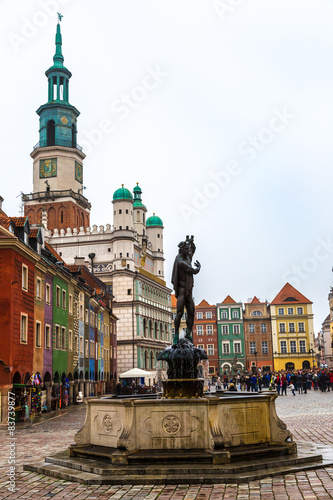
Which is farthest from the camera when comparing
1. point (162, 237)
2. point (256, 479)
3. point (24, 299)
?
point (162, 237)

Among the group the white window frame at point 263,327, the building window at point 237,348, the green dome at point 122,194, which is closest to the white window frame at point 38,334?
the green dome at point 122,194

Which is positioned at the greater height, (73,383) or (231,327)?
(231,327)

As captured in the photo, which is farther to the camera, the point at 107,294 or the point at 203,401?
the point at 107,294

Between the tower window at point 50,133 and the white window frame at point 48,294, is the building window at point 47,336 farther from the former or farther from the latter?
the tower window at point 50,133

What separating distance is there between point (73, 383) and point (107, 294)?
20015 mm

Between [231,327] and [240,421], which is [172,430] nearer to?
[240,421]

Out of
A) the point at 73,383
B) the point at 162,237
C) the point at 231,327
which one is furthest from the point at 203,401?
the point at 231,327

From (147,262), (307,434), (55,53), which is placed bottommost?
(307,434)

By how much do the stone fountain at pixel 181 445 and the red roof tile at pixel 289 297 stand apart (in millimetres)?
93581

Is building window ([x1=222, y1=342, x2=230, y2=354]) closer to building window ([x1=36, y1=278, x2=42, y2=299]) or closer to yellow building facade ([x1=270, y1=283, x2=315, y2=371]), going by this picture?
yellow building facade ([x1=270, y1=283, x2=315, y2=371])

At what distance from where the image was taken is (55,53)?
300 feet

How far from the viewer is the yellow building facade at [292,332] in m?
102

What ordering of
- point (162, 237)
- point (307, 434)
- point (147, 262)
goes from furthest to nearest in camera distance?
point (162, 237) < point (147, 262) < point (307, 434)

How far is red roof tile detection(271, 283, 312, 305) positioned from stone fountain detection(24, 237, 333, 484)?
9358 centimetres
